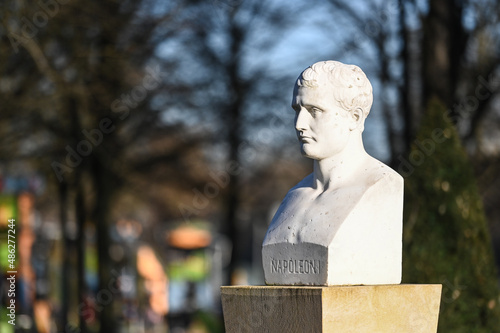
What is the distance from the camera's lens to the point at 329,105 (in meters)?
5.70

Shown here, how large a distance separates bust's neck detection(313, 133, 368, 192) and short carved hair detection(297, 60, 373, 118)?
269mm

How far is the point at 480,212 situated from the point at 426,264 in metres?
0.69

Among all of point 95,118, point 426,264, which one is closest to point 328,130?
point 426,264

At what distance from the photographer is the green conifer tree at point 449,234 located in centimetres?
809

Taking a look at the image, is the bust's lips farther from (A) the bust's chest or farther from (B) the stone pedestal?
(B) the stone pedestal

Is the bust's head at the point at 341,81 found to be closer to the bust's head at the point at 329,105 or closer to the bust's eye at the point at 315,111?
the bust's head at the point at 329,105

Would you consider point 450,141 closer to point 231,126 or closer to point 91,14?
point 91,14

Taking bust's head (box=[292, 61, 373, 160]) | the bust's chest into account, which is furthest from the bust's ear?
the bust's chest

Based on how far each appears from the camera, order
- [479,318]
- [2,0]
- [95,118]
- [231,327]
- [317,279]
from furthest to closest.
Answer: [95,118] < [2,0] < [479,318] < [231,327] < [317,279]

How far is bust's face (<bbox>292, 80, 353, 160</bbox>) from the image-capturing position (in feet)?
18.7

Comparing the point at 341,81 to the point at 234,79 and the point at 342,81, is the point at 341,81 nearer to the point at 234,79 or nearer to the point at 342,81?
the point at 342,81

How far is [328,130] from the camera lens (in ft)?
18.9

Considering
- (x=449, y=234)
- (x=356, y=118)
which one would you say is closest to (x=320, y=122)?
(x=356, y=118)

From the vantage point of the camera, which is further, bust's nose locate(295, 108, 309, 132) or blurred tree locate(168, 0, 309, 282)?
blurred tree locate(168, 0, 309, 282)
